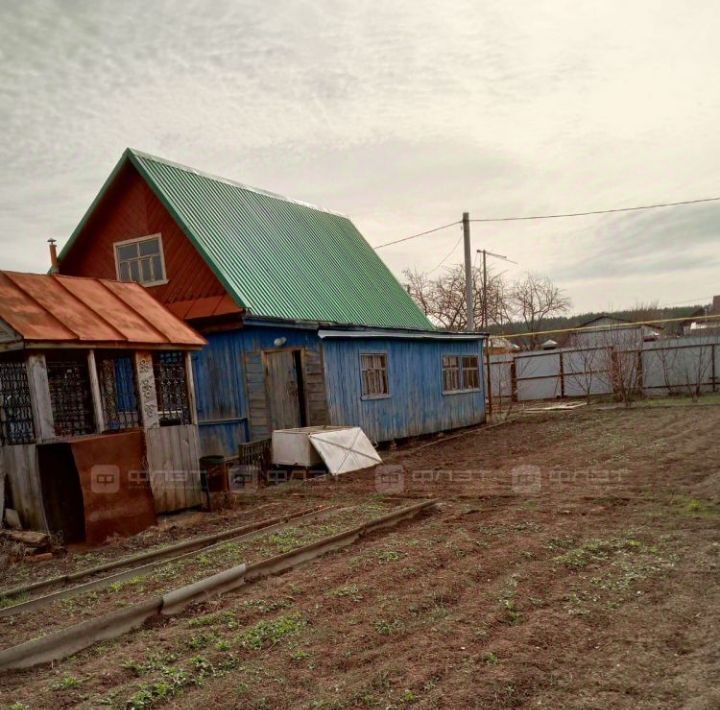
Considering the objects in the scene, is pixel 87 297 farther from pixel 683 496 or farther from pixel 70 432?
pixel 683 496

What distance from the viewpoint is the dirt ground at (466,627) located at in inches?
144

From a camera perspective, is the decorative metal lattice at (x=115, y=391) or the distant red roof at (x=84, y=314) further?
the decorative metal lattice at (x=115, y=391)

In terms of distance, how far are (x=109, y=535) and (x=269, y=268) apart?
8675 mm

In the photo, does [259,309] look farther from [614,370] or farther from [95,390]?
[614,370]

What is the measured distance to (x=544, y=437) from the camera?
15.8 m

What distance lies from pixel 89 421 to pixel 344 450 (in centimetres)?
474

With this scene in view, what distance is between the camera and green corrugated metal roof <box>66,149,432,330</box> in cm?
1450

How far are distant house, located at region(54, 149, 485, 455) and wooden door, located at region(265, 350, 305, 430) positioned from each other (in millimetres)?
23

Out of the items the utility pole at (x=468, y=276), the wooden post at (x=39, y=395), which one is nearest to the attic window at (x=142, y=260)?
the wooden post at (x=39, y=395)
